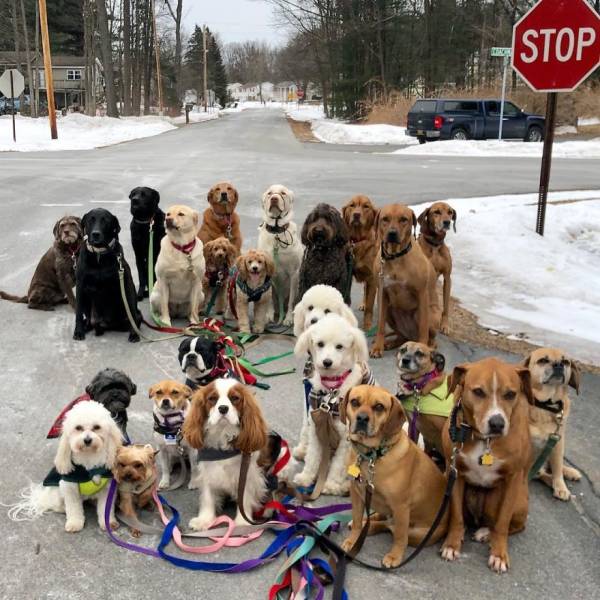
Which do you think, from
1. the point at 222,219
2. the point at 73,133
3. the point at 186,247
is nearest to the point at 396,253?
the point at 186,247

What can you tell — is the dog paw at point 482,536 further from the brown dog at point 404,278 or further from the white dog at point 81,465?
the brown dog at point 404,278

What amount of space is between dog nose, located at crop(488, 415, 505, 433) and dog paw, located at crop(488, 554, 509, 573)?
72cm

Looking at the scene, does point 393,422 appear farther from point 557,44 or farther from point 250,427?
point 557,44

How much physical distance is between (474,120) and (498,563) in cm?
2860

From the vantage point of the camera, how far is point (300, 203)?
45.4 feet

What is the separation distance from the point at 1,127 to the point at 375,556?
38297mm

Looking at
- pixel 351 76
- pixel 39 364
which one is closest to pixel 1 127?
pixel 351 76

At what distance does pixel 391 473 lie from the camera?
11.1 ft

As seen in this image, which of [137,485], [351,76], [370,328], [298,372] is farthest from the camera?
[351,76]

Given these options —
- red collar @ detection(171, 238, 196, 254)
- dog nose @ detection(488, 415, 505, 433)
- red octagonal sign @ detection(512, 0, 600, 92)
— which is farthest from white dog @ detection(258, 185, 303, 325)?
red octagonal sign @ detection(512, 0, 600, 92)

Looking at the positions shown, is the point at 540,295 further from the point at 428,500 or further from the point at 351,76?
the point at 351,76

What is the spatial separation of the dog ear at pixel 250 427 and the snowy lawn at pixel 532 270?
12.9 ft

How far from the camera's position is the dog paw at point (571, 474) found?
4254mm

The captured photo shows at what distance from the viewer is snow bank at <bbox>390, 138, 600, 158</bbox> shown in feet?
83.3
